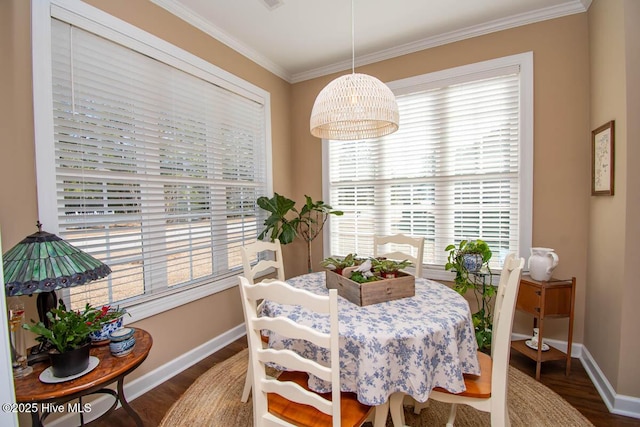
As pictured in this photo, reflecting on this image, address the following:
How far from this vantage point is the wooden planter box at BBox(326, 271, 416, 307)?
154 centimetres

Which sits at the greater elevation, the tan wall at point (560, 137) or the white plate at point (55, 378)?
the tan wall at point (560, 137)

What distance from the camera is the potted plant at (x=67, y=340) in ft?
3.94

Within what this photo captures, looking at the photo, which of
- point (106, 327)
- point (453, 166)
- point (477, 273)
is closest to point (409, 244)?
point (477, 273)

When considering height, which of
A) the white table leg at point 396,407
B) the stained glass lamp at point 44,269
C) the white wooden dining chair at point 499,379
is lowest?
the white table leg at point 396,407

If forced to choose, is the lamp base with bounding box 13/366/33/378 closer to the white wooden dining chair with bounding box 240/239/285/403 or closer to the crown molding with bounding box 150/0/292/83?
the white wooden dining chair with bounding box 240/239/285/403

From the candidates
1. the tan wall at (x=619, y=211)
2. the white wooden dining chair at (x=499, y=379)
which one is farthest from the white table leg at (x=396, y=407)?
the tan wall at (x=619, y=211)

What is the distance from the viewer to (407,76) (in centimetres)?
292

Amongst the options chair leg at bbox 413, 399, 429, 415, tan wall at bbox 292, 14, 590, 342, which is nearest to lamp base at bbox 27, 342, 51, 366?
chair leg at bbox 413, 399, 429, 415

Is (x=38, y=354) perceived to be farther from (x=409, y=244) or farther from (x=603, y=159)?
(x=603, y=159)

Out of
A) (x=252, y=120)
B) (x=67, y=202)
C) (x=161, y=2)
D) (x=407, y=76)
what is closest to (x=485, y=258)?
(x=407, y=76)

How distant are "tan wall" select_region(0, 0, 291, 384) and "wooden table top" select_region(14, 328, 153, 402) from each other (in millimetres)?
484

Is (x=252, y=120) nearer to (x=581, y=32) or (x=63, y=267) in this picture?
(x=63, y=267)

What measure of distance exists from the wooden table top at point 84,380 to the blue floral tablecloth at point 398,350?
681 millimetres

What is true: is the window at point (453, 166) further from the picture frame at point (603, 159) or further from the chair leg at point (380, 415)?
the chair leg at point (380, 415)
